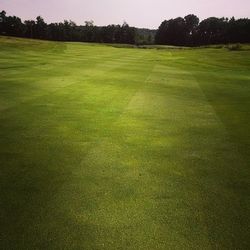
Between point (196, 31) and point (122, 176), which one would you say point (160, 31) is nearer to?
point (196, 31)

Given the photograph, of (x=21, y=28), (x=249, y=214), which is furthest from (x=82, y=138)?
(x=21, y=28)

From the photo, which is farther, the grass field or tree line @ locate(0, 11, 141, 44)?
tree line @ locate(0, 11, 141, 44)

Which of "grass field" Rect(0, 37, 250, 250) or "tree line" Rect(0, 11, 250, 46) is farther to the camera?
"tree line" Rect(0, 11, 250, 46)

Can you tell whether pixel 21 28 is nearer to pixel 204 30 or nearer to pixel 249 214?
pixel 204 30

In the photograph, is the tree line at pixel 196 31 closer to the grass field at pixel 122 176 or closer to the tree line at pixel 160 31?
the tree line at pixel 160 31

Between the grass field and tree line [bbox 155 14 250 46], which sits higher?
tree line [bbox 155 14 250 46]

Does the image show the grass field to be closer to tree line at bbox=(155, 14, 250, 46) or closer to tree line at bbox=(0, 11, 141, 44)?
tree line at bbox=(155, 14, 250, 46)

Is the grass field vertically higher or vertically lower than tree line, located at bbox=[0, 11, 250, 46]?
lower

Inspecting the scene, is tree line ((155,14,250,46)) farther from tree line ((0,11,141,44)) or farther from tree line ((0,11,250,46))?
tree line ((0,11,141,44))

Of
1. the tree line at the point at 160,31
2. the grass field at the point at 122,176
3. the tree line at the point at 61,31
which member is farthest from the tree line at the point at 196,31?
the grass field at the point at 122,176

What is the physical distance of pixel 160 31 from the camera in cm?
17800

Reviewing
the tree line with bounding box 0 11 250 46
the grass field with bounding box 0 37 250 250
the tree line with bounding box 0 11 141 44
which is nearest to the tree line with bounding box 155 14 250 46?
the tree line with bounding box 0 11 250 46

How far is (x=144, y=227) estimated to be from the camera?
5238mm

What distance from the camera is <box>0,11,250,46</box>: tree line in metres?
140
